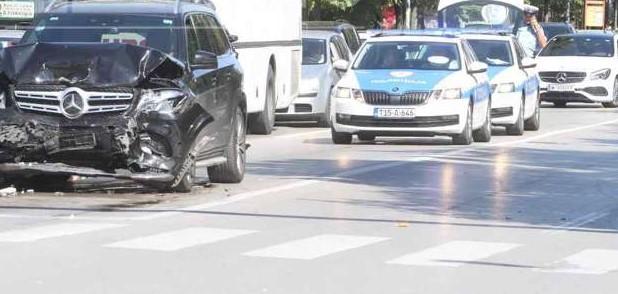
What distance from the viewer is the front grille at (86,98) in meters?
11.4

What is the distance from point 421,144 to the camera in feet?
62.6

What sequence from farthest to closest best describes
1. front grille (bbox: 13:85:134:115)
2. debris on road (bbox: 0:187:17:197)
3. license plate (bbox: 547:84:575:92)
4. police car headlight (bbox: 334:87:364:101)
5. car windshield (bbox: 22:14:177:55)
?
license plate (bbox: 547:84:575:92), police car headlight (bbox: 334:87:364:101), car windshield (bbox: 22:14:177:55), debris on road (bbox: 0:187:17:197), front grille (bbox: 13:85:134:115)

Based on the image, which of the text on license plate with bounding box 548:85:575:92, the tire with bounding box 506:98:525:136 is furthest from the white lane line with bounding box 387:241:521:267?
the text on license plate with bounding box 548:85:575:92

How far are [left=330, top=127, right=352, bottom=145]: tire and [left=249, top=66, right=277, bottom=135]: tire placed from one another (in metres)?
2.41

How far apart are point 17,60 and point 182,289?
195 inches

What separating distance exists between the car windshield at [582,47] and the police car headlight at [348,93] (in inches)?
534

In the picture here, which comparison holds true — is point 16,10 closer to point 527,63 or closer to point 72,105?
point 527,63

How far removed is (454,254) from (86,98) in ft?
13.4

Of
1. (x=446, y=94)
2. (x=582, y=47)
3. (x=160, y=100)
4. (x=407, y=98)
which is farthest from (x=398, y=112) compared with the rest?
(x=582, y=47)

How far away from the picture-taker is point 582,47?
1235 inches

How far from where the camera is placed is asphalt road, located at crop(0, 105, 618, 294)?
7.87 m

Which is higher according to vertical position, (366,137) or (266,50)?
(266,50)

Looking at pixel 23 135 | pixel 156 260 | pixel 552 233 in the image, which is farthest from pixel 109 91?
pixel 552 233

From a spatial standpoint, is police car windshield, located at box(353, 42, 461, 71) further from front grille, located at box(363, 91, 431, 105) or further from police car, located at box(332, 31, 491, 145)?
front grille, located at box(363, 91, 431, 105)
